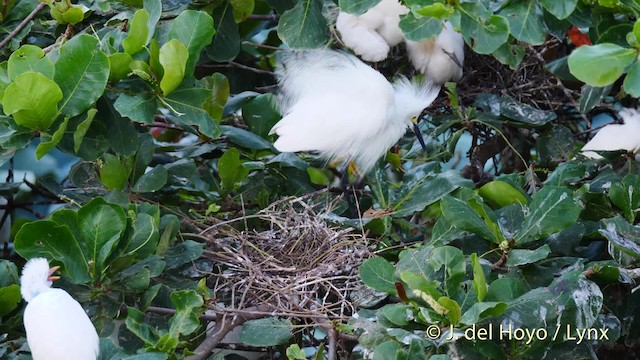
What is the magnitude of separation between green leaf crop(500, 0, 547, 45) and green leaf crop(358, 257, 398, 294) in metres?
0.45

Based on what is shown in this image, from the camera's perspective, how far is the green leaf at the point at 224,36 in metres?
1.97

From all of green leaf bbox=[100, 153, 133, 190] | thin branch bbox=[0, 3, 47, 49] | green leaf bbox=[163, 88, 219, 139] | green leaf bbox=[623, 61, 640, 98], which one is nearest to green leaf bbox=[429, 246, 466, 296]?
green leaf bbox=[623, 61, 640, 98]

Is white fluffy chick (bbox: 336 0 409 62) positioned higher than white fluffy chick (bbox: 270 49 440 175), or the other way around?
white fluffy chick (bbox: 336 0 409 62)

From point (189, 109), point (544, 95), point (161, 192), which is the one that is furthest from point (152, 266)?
point (544, 95)

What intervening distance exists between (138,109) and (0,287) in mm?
365

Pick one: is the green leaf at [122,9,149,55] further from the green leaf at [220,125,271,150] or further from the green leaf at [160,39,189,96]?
the green leaf at [220,125,271,150]

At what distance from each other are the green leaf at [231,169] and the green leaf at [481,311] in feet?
2.45

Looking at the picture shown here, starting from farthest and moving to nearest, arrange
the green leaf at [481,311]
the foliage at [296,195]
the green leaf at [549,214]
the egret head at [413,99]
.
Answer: the egret head at [413,99], the green leaf at [549,214], the foliage at [296,195], the green leaf at [481,311]

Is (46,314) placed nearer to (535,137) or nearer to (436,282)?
(436,282)

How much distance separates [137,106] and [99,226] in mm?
209

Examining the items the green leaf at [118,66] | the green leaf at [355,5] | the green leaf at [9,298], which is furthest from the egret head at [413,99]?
the green leaf at [9,298]

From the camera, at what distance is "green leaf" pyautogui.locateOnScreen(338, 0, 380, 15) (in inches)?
64.9

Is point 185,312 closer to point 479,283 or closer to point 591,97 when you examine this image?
point 479,283

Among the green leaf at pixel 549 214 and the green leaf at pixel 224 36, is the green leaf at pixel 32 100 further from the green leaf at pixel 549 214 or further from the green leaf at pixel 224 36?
the green leaf at pixel 549 214
